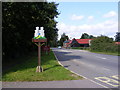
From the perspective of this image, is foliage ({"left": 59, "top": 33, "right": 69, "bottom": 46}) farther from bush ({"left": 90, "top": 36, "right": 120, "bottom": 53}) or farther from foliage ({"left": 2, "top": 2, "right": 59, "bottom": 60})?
foliage ({"left": 2, "top": 2, "right": 59, "bottom": 60})

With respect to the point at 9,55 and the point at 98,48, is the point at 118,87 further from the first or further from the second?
the point at 98,48

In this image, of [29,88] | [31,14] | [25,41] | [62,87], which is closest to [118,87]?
[62,87]

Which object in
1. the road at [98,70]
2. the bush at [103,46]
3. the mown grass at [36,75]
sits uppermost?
the bush at [103,46]

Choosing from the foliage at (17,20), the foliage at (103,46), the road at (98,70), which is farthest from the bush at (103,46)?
the foliage at (17,20)

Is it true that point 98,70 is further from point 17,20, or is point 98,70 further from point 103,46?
point 103,46

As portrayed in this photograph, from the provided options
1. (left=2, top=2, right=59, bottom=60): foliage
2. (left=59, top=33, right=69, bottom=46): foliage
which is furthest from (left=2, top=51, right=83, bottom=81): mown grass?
(left=59, top=33, right=69, bottom=46): foliage

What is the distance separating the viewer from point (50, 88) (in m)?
5.78

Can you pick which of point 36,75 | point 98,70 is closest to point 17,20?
point 36,75

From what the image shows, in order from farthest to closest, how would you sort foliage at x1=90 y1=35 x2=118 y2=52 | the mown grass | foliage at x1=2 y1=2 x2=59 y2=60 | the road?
foliage at x1=90 y1=35 x2=118 y2=52
foliage at x1=2 y1=2 x2=59 y2=60
the mown grass
the road

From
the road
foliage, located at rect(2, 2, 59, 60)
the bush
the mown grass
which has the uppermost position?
foliage, located at rect(2, 2, 59, 60)

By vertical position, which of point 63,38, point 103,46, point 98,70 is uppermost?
point 63,38

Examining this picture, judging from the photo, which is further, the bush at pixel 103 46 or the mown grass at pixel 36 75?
the bush at pixel 103 46

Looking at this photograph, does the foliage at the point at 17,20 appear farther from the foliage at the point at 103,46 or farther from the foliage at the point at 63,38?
the foliage at the point at 63,38

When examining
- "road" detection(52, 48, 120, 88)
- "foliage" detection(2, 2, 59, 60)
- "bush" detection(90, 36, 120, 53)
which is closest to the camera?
"road" detection(52, 48, 120, 88)
